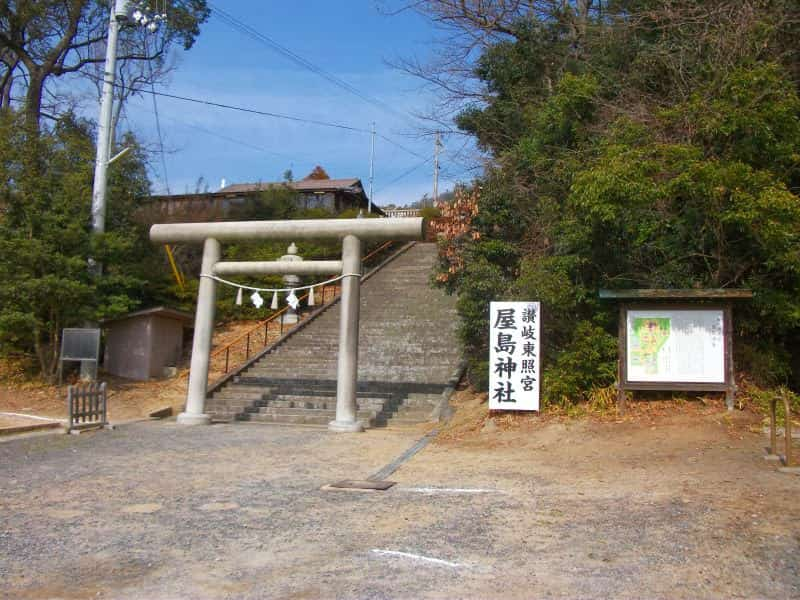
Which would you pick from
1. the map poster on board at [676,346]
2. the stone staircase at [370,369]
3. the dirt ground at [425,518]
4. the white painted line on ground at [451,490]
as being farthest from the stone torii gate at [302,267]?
the white painted line on ground at [451,490]

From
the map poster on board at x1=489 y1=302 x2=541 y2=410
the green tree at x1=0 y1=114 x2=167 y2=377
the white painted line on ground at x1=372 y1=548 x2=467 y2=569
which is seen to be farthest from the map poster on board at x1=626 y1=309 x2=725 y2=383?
the green tree at x1=0 y1=114 x2=167 y2=377

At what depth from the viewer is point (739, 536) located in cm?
548

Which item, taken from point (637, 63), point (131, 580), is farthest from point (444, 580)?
point (637, 63)

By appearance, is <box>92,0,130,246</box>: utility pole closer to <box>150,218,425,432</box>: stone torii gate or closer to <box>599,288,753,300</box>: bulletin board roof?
<box>150,218,425,432</box>: stone torii gate

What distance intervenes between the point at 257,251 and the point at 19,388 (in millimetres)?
9800

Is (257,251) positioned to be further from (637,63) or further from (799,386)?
(799,386)

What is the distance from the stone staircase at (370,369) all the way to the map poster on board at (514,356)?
2.86 meters

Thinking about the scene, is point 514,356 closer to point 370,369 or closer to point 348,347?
point 348,347

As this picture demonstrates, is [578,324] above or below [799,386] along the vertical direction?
above

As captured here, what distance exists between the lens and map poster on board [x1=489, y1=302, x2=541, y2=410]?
12195mm

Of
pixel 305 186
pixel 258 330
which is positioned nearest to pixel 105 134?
pixel 258 330

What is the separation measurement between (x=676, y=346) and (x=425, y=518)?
21.0 ft

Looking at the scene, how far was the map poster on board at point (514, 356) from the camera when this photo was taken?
12.2 meters

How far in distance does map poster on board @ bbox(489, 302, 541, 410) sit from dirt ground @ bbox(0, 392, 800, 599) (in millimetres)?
1225
